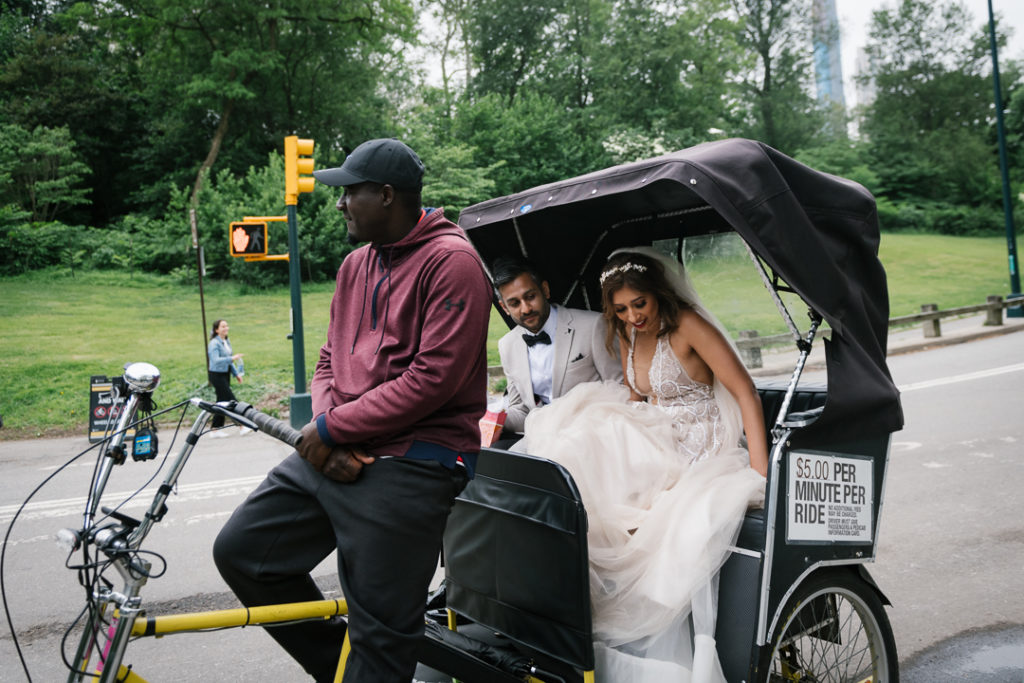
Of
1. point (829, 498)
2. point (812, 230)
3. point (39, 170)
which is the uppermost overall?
point (39, 170)

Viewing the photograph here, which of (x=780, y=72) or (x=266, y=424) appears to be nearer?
(x=266, y=424)

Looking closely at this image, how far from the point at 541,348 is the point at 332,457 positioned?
2.04m

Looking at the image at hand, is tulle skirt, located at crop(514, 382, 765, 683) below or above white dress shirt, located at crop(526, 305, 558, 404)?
below

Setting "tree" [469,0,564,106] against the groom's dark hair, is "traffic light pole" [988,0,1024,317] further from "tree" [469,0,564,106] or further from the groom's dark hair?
"tree" [469,0,564,106]

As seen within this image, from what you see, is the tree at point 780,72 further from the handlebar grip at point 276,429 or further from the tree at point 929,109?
the handlebar grip at point 276,429

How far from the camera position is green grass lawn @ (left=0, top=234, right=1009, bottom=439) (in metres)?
13.5

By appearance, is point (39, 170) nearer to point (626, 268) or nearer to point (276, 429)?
point (626, 268)

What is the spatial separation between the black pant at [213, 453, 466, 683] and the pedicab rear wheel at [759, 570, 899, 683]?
1335mm

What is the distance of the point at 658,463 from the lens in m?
3.21

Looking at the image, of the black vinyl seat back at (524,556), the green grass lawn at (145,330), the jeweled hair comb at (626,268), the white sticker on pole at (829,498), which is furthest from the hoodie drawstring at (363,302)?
the green grass lawn at (145,330)

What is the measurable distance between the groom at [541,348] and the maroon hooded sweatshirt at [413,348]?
158cm

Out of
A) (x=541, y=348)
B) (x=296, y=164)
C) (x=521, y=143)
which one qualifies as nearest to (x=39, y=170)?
(x=521, y=143)

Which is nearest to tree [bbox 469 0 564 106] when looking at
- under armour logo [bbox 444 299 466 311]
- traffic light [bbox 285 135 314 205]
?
traffic light [bbox 285 135 314 205]

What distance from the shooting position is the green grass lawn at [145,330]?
13.5 m
